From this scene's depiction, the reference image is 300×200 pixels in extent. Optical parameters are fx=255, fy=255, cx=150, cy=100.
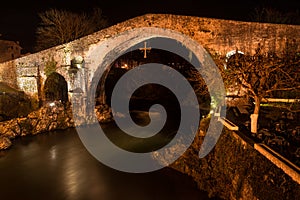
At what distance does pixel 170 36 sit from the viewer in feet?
41.0

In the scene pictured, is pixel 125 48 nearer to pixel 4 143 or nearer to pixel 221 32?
pixel 221 32

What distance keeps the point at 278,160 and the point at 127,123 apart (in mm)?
10209

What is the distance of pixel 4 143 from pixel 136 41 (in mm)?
7674

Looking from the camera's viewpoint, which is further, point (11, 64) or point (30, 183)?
point (11, 64)

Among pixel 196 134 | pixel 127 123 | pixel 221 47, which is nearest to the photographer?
pixel 196 134

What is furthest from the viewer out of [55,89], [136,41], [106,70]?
[55,89]

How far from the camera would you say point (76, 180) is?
7754 millimetres

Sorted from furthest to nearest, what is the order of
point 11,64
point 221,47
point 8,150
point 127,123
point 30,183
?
point 11,64
point 127,123
point 221,47
point 8,150
point 30,183

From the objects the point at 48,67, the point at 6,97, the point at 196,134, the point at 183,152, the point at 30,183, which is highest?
the point at 48,67

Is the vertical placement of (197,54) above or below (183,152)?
above

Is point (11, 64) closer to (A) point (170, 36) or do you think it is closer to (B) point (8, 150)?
(B) point (8, 150)

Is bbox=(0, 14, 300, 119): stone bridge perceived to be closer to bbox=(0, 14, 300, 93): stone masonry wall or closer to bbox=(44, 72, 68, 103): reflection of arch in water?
bbox=(0, 14, 300, 93): stone masonry wall

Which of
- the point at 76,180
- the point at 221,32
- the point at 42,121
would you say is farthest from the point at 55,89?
the point at 221,32

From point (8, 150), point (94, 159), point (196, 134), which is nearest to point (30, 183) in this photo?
point (94, 159)
